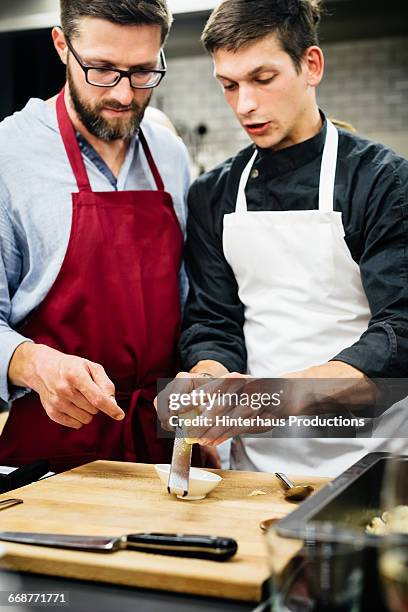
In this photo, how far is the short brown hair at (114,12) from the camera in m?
1.66

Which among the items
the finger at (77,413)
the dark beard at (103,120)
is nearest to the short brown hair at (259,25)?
the dark beard at (103,120)

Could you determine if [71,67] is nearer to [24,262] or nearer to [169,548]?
[24,262]

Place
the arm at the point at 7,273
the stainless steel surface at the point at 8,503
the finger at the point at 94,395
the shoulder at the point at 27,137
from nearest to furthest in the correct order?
1. the stainless steel surface at the point at 8,503
2. the finger at the point at 94,395
3. the arm at the point at 7,273
4. the shoulder at the point at 27,137

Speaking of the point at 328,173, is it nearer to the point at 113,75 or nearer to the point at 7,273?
the point at 113,75

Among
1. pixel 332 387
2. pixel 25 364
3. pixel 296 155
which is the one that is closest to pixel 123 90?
pixel 296 155

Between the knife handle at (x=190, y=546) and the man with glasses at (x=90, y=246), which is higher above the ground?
the man with glasses at (x=90, y=246)

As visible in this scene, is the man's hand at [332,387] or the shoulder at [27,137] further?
the shoulder at [27,137]

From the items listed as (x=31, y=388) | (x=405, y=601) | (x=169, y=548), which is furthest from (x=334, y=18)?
(x=405, y=601)

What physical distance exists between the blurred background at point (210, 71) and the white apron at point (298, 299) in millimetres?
1840

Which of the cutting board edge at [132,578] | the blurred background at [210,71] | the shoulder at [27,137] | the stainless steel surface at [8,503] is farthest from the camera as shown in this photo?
the blurred background at [210,71]

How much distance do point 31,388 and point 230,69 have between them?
0.77 m

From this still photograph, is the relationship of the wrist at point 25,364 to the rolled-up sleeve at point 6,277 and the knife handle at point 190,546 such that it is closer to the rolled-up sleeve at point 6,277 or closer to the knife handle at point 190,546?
the rolled-up sleeve at point 6,277

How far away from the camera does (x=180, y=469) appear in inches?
54.3

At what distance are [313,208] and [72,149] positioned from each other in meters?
0.55
